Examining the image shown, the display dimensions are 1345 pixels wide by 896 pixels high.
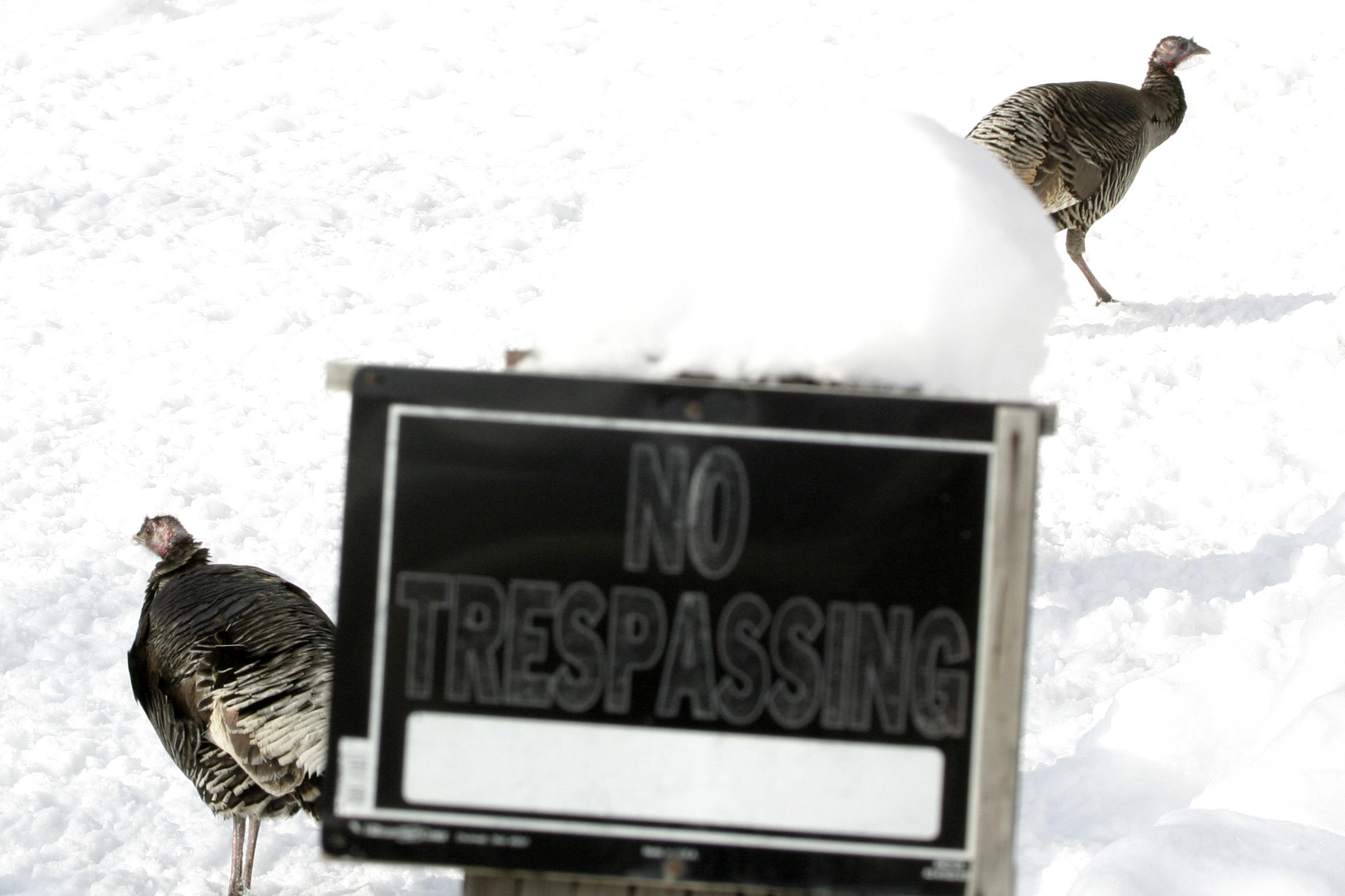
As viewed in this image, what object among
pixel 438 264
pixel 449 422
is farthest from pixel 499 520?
pixel 438 264

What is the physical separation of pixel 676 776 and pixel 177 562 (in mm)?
3264

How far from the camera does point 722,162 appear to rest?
1.59 m

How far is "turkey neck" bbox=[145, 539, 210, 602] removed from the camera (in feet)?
13.8

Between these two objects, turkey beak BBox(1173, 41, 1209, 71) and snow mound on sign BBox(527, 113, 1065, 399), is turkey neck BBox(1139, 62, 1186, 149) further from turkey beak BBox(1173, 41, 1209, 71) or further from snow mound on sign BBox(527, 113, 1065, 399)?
snow mound on sign BBox(527, 113, 1065, 399)

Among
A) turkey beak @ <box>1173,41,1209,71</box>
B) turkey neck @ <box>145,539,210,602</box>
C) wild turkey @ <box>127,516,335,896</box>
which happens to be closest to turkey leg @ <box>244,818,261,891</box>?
wild turkey @ <box>127,516,335,896</box>

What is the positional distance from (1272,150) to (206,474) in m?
6.38

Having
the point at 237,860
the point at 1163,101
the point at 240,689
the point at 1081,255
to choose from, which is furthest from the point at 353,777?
the point at 1163,101

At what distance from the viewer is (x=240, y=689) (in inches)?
140

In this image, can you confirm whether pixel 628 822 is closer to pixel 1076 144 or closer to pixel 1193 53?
pixel 1076 144

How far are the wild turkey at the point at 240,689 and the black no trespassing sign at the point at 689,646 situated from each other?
2159 mm

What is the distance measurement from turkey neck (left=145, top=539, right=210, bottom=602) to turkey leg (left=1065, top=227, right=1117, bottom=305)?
4.54 m

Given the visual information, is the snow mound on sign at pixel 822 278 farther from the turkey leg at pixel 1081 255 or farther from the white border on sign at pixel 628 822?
the turkey leg at pixel 1081 255

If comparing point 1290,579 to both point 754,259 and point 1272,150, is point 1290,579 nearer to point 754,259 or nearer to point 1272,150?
point 754,259

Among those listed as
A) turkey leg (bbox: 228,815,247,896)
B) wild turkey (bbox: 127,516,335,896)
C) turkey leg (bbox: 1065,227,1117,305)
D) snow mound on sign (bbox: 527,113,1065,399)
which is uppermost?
turkey leg (bbox: 1065,227,1117,305)
